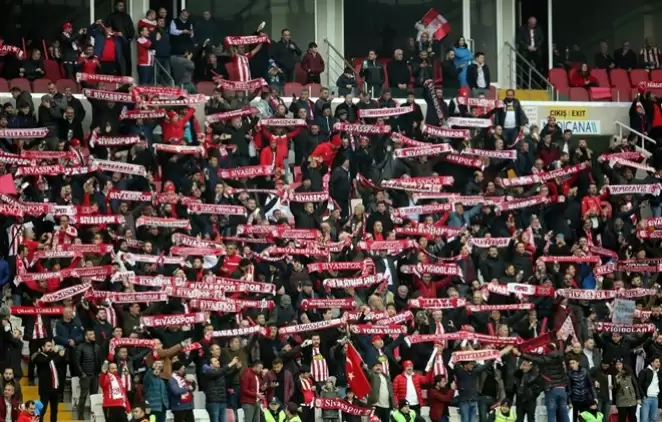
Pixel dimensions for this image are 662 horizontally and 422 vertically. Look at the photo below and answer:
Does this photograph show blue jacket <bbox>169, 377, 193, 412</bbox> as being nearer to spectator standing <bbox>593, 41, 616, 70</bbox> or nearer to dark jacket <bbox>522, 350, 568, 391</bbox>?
dark jacket <bbox>522, 350, 568, 391</bbox>

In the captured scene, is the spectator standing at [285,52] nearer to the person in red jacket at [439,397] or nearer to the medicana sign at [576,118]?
the medicana sign at [576,118]

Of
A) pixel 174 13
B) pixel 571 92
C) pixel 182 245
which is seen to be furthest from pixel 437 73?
pixel 182 245

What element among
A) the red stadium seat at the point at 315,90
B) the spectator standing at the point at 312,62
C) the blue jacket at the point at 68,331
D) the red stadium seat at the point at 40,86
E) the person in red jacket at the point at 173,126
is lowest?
the blue jacket at the point at 68,331

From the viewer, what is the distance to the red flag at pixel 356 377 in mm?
32281

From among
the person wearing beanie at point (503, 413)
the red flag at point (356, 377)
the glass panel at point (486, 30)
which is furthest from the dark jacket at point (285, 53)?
the person wearing beanie at point (503, 413)

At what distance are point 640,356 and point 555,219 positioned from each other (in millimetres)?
3994

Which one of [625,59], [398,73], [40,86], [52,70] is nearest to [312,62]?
[398,73]

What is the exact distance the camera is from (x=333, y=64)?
142 feet

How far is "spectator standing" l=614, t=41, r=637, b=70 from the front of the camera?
143 feet

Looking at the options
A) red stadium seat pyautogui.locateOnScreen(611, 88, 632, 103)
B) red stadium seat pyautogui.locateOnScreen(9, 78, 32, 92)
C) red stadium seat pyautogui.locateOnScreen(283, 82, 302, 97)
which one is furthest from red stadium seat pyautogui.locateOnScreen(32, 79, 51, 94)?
red stadium seat pyautogui.locateOnScreen(611, 88, 632, 103)

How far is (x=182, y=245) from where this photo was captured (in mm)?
34750

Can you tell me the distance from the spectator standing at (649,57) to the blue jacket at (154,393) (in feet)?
52.2

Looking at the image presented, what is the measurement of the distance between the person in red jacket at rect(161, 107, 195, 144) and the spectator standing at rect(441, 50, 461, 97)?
574 cm

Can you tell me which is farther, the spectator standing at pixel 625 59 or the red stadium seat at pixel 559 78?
the spectator standing at pixel 625 59
